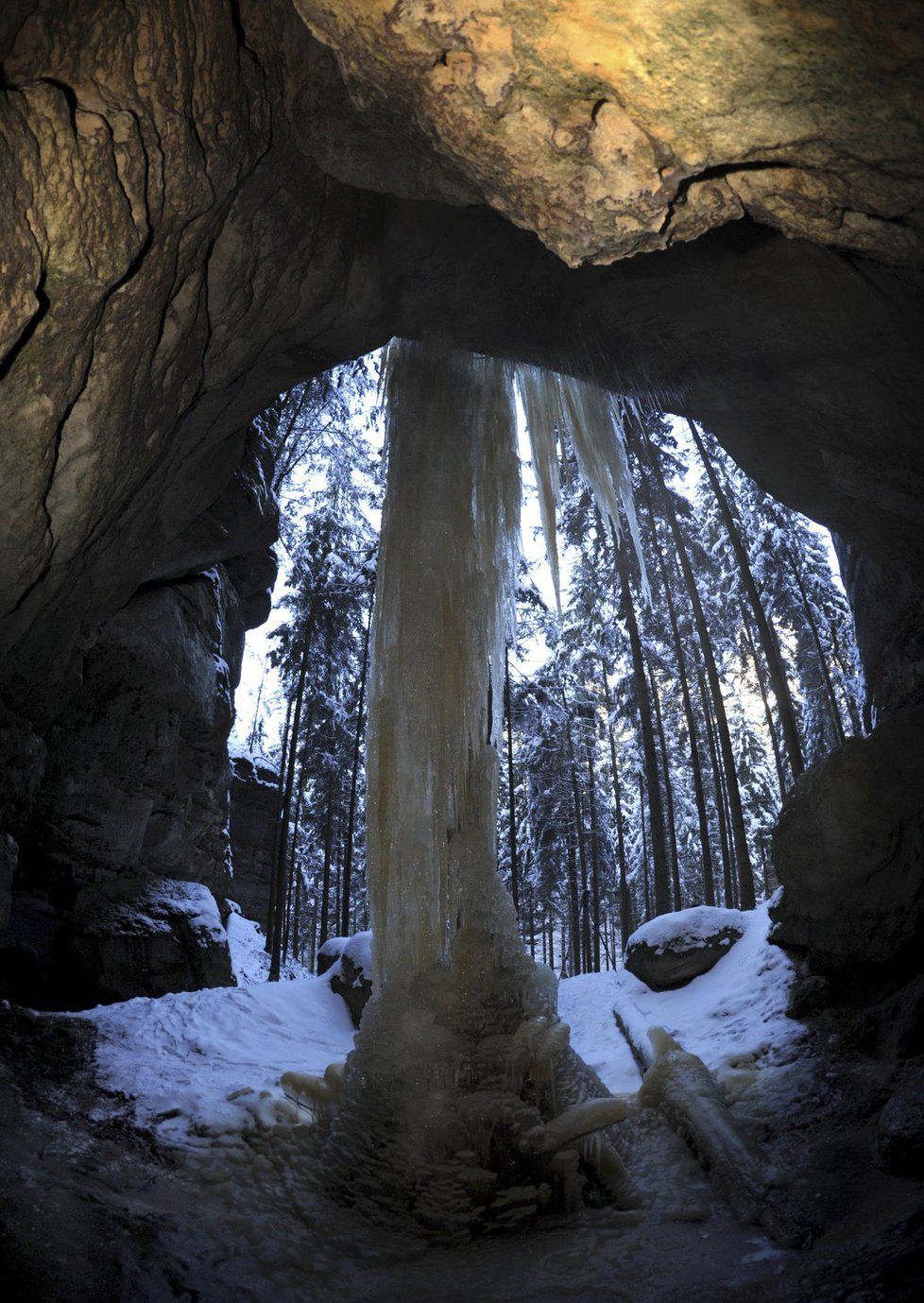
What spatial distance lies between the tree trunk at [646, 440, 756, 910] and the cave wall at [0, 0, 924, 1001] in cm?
592

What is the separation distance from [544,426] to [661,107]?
497cm

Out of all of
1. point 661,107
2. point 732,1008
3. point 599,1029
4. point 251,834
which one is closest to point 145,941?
point 599,1029

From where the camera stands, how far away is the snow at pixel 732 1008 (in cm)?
631

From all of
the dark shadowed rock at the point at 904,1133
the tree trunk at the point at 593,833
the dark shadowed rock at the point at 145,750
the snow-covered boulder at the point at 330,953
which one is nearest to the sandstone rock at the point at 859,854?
the dark shadowed rock at the point at 904,1133

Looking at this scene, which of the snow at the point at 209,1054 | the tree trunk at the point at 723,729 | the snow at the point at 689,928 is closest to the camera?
the snow at the point at 209,1054

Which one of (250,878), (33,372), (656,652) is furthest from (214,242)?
(250,878)

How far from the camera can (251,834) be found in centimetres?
2064

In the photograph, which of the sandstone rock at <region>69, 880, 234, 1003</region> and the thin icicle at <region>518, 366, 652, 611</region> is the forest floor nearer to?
the sandstone rock at <region>69, 880, 234, 1003</region>

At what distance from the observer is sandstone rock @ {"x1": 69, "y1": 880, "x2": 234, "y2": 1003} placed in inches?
308

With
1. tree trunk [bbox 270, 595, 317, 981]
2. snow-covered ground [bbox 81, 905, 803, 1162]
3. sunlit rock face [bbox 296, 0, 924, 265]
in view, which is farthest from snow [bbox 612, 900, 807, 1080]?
tree trunk [bbox 270, 595, 317, 981]

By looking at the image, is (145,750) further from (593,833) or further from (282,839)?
(593,833)

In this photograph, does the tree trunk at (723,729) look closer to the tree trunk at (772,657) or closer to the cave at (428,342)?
the tree trunk at (772,657)

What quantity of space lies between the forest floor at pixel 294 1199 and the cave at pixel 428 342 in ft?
0.11

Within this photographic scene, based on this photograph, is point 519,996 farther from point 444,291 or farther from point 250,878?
A: point 250,878
